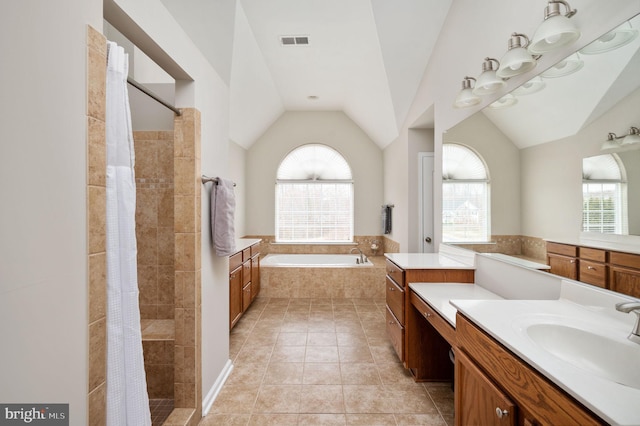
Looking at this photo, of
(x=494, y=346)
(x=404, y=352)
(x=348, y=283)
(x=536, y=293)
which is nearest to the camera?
(x=494, y=346)

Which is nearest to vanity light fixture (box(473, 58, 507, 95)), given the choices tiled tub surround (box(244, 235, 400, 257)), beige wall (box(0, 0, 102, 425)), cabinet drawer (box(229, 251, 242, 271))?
beige wall (box(0, 0, 102, 425))

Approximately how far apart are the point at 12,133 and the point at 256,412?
6.39 feet

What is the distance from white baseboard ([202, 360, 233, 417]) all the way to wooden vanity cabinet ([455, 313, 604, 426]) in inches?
59.8

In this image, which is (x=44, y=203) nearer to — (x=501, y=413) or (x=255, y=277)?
(x=501, y=413)

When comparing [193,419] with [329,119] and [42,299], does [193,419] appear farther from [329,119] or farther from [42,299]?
[329,119]

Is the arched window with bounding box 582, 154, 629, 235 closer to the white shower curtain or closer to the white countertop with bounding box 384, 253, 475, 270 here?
the white countertop with bounding box 384, 253, 475, 270

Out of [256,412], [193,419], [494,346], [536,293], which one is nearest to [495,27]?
[536,293]

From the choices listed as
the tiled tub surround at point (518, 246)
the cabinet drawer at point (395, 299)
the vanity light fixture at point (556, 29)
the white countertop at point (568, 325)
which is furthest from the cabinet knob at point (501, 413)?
the vanity light fixture at point (556, 29)

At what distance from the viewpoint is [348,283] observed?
13.7ft

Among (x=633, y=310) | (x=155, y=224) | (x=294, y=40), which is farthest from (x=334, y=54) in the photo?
(x=633, y=310)

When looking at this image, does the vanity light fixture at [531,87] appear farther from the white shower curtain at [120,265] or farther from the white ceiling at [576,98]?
the white shower curtain at [120,265]

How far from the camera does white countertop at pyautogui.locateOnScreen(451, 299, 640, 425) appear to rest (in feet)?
2.29

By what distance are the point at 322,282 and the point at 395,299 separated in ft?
6.07

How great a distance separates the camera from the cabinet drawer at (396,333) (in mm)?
2270
